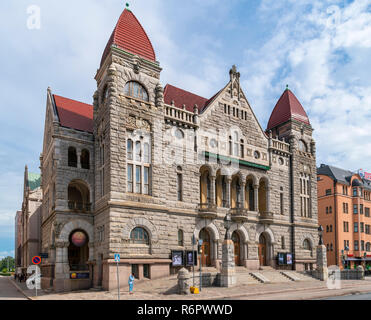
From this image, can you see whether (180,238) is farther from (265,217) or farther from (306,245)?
(306,245)

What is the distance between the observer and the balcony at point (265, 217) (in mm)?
41062

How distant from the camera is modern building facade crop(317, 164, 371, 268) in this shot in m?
62.3

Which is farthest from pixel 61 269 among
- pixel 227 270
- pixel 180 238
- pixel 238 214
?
pixel 238 214

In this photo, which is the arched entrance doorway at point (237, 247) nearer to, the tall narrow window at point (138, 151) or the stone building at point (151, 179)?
the stone building at point (151, 179)

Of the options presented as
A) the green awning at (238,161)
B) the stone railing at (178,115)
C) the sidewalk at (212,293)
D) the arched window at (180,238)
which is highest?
the stone railing at (178,115)

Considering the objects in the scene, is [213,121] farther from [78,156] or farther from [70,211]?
[70,211]

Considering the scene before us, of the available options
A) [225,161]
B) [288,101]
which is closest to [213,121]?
[225,161]

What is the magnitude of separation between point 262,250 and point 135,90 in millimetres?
21662

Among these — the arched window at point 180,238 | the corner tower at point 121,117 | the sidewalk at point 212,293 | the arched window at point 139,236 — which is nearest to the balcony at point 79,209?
the corner tower at point 121,117

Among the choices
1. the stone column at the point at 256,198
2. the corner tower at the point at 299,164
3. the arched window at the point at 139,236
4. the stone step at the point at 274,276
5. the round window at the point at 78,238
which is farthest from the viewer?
the corner tower at the point at 299,164

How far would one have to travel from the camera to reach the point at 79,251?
38.5 m

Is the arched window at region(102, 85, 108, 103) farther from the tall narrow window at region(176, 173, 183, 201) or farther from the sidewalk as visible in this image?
the sidewalk

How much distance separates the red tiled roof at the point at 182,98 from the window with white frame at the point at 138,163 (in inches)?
337
